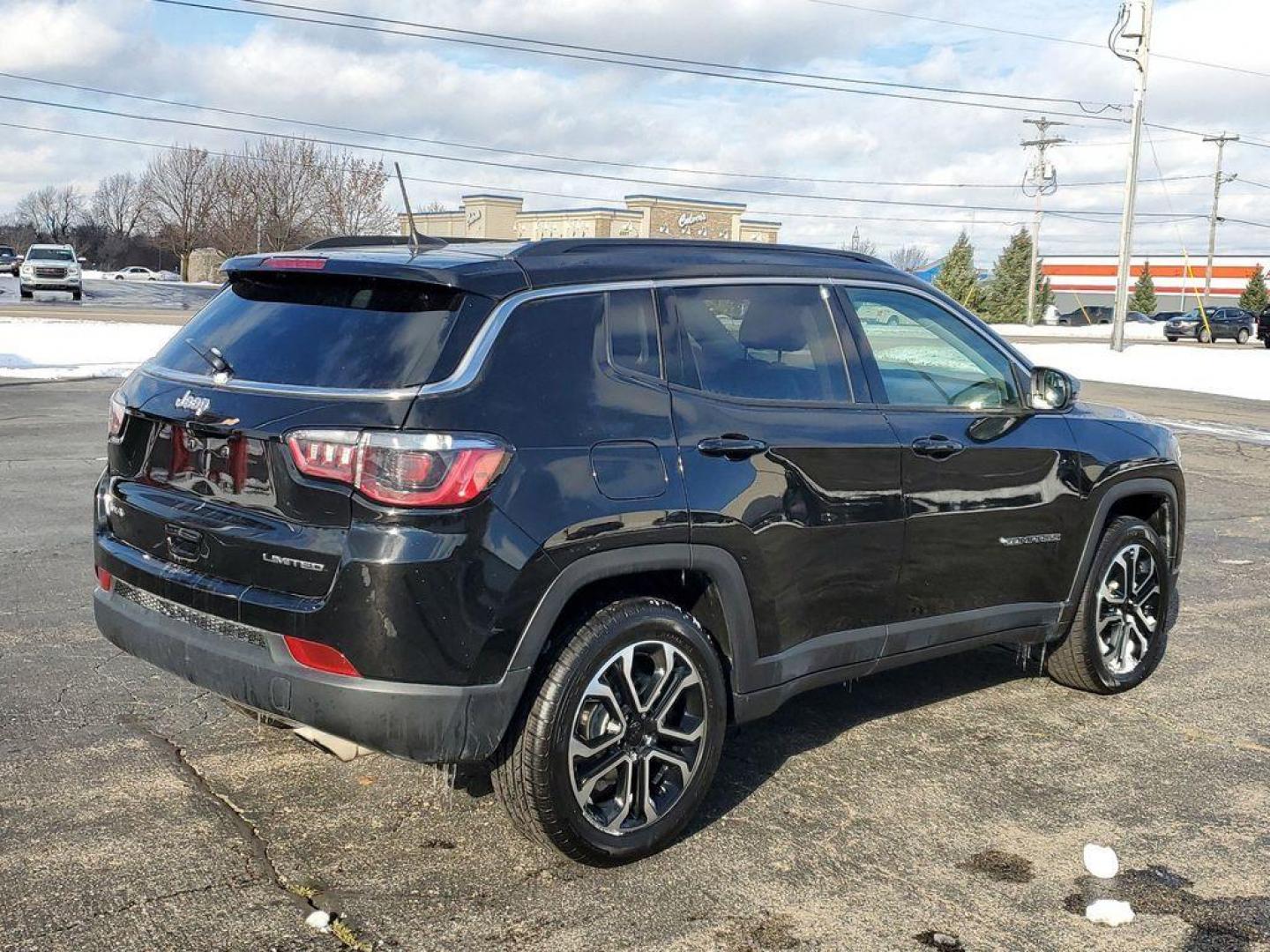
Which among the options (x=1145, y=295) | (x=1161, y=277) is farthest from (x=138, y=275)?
(x=1161, y=277)

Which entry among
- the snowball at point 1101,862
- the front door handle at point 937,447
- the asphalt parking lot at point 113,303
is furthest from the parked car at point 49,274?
the snowball at point 1101,862

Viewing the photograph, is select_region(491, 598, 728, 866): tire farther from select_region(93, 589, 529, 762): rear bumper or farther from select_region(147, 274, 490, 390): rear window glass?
select_region(147, 274, 490, 390): rear window glass

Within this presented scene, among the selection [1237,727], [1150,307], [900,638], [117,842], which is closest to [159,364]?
[117,842]

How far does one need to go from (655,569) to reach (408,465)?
0.85 metres

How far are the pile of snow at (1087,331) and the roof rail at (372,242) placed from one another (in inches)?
1959

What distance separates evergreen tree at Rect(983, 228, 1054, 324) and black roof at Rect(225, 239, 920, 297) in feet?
227

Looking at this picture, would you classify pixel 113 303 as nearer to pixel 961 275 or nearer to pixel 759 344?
pixel 961 275

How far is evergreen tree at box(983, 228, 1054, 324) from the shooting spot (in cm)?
7188

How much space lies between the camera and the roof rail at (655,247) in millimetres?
3895

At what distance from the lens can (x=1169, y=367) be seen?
31375mm

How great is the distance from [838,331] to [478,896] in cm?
230

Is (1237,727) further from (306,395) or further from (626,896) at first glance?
(306,395)

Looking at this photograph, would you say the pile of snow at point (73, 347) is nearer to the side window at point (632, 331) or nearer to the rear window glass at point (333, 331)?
the rear window glass at point (333, 331)

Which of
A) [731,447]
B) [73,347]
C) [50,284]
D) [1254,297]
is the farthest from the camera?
[1254,297]
